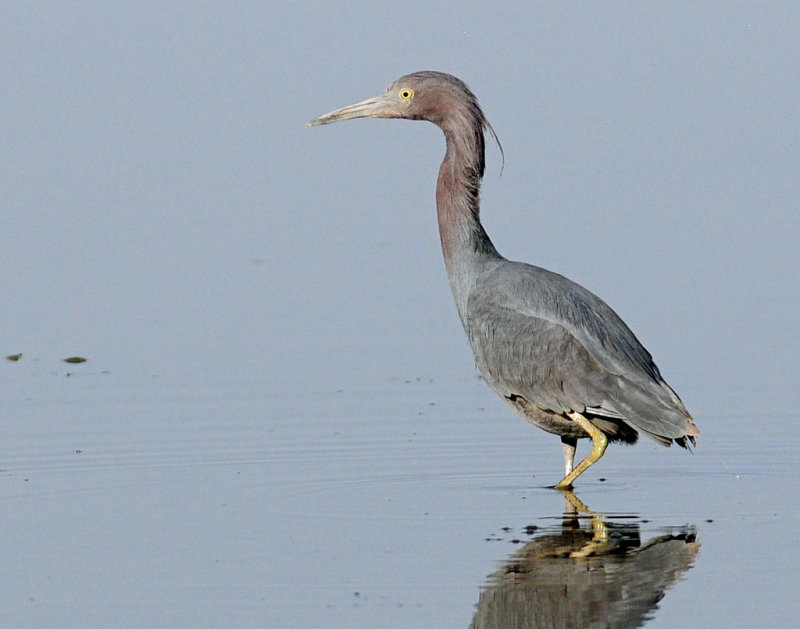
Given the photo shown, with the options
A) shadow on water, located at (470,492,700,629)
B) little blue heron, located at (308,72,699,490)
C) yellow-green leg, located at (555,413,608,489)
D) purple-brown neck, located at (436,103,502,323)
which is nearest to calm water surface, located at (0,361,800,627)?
Result: shadow on water, located at (470,492,700,629)

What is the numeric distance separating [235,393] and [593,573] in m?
5.35

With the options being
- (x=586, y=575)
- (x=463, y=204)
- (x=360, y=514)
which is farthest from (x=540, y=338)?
(x=586, y=575)

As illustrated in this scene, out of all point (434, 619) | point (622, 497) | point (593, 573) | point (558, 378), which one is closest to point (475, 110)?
point (558, 378)

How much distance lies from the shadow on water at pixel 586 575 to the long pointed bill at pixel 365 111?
3870 mm

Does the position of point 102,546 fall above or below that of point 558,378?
below

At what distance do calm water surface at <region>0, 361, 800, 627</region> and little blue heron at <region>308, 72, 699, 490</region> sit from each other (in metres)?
0.49

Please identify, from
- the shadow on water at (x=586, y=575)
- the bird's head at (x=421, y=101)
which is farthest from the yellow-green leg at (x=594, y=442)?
the bird's head at (x=421, y=101)

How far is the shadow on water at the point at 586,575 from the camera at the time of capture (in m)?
8.08

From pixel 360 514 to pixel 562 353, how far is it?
174cm

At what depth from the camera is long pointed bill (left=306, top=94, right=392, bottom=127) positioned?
1257 centimetres

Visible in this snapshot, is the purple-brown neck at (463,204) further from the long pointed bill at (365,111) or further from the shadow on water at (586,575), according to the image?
the shadow on water at (586,575)

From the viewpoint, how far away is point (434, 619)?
7.93 m

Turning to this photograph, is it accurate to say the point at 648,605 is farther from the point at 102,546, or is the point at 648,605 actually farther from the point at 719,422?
the point at 719,422

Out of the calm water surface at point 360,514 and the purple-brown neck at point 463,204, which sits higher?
the purple-brown neck at point 463,204
